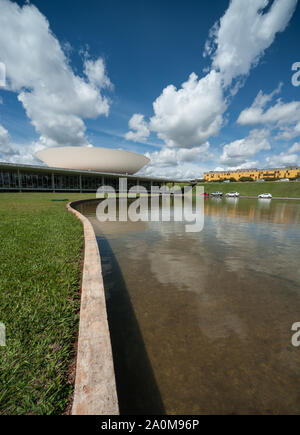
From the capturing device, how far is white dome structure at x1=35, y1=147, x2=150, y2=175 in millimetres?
57375

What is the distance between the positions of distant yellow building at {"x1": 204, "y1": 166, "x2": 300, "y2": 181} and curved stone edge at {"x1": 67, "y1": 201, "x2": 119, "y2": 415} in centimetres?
11063

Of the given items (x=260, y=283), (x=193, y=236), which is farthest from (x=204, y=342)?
(x=193, y=236)

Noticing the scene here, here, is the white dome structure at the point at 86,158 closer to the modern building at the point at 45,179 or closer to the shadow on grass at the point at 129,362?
the modern building at the point at 45,179

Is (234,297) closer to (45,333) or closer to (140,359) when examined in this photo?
(140,359)

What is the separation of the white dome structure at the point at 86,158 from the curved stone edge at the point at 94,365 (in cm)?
6213

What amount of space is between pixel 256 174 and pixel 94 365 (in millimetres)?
132651

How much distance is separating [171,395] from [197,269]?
2.57 metres

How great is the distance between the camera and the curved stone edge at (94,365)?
→ 1.18m

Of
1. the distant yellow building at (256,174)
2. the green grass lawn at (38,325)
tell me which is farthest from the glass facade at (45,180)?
the distant yellow building at (256,174)

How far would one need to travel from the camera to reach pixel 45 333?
181cm

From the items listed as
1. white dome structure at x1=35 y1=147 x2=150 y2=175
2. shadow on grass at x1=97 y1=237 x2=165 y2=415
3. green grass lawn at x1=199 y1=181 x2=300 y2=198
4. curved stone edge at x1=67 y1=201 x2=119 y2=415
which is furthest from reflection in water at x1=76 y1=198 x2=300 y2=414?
white dome structure at x1=35 y1=147 x2=150 y2=175

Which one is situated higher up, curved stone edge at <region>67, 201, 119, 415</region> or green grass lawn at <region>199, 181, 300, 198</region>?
green grass lawn at <region>199, 181, 300, 198</region>

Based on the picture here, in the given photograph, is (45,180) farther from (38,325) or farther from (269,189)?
(269,189)

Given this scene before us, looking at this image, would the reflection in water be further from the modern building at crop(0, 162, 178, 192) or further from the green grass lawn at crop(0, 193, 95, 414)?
the modern building at crop(0, 162, 178, 192)
